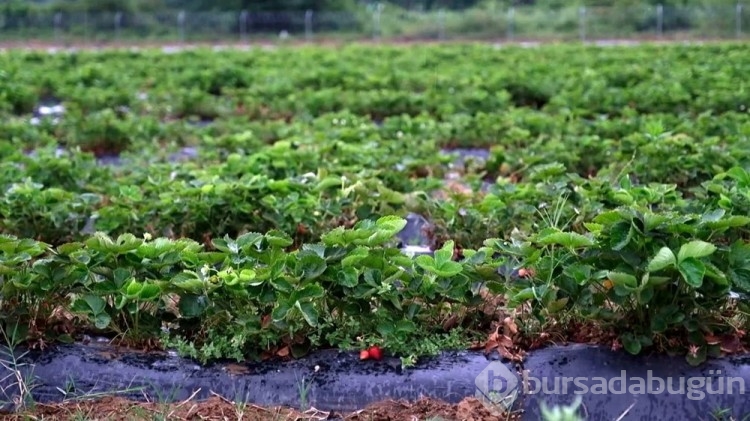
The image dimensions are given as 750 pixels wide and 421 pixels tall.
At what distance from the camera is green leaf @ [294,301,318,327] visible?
2.49 meters

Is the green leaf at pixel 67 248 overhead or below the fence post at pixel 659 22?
below

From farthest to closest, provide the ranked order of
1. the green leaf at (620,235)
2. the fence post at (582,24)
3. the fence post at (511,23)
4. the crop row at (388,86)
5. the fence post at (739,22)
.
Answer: the fence post at (511,23) < the fence post at (582,24) < the fence post at (739,22) < the crop row at (388,86) < the green leaf at (620,235)

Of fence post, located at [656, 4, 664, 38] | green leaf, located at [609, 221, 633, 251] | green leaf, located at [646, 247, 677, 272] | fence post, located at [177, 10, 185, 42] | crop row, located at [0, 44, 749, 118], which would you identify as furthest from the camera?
fence post, located at [177, 10, 185, 42]

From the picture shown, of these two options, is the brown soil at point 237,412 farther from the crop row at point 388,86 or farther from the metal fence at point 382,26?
the metal fence at point 382,26

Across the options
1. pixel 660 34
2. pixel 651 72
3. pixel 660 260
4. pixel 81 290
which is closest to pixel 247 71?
pixel 651 72

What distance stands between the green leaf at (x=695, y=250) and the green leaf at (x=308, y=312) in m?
1.04

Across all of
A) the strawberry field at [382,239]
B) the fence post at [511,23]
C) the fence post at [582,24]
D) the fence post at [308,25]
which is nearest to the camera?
the strawberry field at [382,239]

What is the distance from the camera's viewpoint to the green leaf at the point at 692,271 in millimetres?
2291

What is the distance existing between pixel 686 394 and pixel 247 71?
9790 mm

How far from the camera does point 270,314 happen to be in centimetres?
266

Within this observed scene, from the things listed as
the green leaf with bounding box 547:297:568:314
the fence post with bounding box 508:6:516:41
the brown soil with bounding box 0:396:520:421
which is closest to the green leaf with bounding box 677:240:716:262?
the green leaf with bounding box 547:297:568:314

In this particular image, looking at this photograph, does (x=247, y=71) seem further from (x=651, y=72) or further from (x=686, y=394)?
(x=686, y=394)

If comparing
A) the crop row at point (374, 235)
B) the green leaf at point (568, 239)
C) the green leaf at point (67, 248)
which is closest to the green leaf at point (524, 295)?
the crop row at point (374, 235)

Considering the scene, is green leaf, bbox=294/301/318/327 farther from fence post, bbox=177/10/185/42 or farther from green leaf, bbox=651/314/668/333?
fence post, bbox=177/10/185/42
